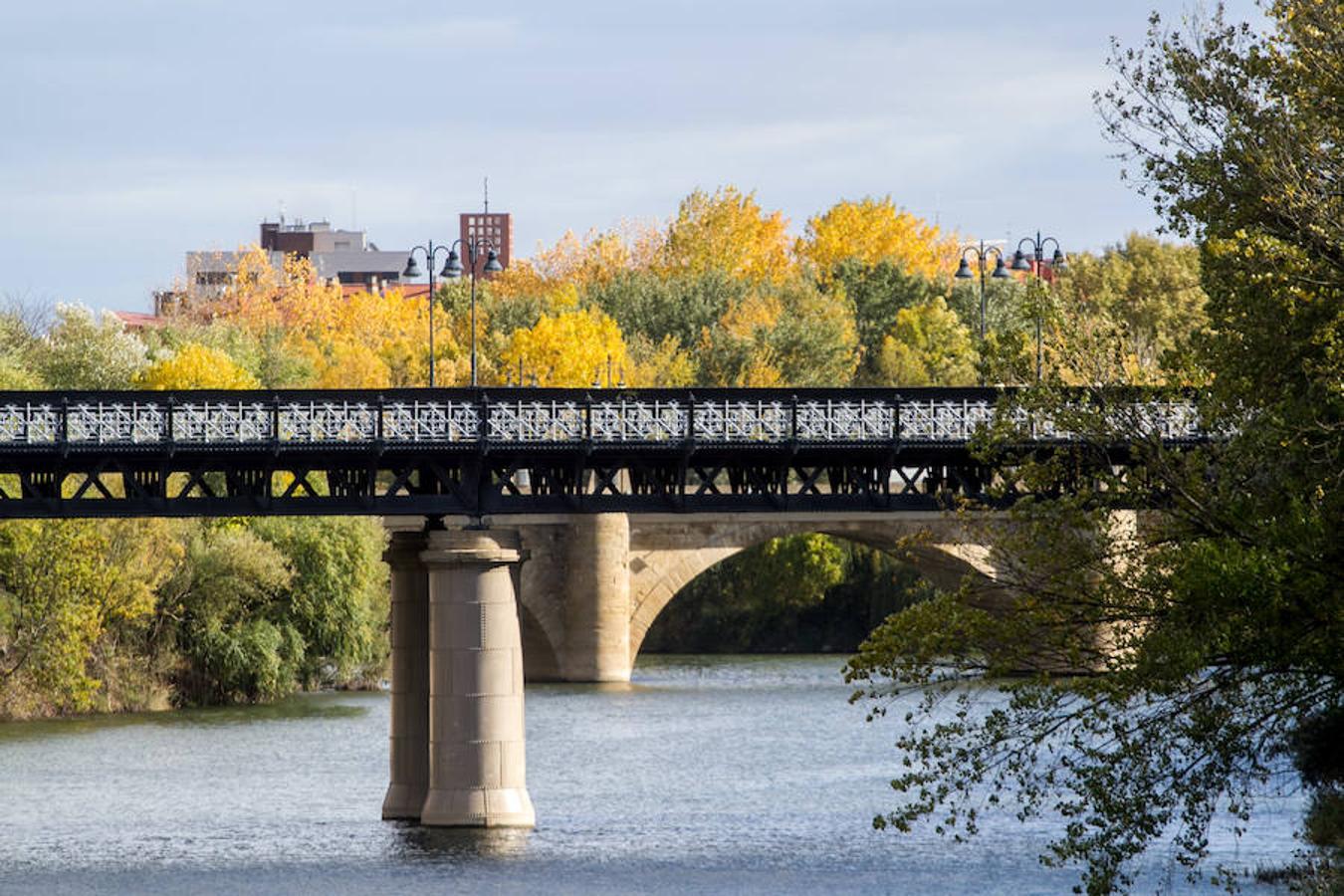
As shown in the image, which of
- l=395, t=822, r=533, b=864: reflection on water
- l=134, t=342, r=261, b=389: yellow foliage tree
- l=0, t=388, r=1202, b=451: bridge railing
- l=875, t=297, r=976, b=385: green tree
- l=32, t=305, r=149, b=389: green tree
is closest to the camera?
l=395, t=822, r=533, b=864: reflection on water

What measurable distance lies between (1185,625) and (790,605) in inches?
3171

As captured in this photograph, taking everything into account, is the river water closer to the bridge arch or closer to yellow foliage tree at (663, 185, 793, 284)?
the bridge arch

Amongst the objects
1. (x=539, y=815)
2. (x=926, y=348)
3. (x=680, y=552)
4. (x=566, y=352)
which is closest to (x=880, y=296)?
(x=926, y=348)

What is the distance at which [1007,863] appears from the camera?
46906 mm

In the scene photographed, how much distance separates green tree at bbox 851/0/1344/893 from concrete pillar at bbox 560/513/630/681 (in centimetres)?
5539

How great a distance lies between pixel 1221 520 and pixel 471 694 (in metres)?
22.0

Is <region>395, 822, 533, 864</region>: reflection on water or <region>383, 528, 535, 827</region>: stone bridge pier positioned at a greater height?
<region>383, 528, 535, 827</region>: stone bridge pier

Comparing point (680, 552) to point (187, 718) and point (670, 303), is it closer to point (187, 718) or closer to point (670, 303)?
point (187, 718)

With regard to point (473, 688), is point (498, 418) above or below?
above

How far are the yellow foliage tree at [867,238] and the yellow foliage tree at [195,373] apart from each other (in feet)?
193

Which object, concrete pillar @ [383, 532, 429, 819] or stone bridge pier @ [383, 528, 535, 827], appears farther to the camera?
concrete pillar @ [383, 532, 429, 819]

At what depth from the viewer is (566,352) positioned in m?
114

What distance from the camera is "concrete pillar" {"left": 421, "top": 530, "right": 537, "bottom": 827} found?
50.6m

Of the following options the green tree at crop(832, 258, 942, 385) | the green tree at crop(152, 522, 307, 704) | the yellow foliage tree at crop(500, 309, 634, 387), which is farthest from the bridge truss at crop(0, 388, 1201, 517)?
the green tree at crop(832, 258, 942, 385)
